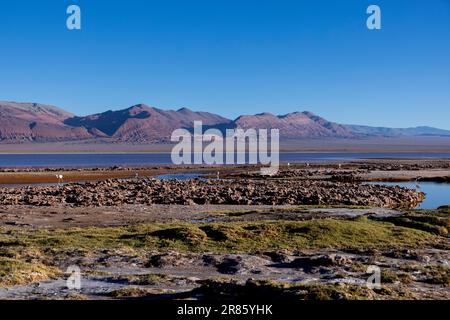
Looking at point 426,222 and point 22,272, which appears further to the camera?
point 426,222

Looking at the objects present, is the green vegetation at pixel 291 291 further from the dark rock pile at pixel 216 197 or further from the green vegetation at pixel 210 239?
the dark rock pile at pixel 216 197

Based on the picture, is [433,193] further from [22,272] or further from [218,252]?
[22,272]

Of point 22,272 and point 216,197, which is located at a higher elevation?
point 22,272

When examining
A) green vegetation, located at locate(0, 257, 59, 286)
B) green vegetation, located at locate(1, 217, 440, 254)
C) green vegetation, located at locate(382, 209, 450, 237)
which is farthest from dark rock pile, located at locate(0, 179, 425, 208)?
green vegetation, located at locate(0, 257, 59, 286)

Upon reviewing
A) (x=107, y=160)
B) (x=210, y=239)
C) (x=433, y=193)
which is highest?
(x=210, y=239)

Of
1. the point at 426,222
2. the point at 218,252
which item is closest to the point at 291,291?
the point at 218,252

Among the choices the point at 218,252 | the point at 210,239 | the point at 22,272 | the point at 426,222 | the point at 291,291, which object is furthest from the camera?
the point at 426,222

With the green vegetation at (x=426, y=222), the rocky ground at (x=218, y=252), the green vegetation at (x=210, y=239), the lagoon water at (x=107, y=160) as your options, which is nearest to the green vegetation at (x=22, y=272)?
the rocky ground at (x=218, y=252)

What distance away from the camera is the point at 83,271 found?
15578 millimetres

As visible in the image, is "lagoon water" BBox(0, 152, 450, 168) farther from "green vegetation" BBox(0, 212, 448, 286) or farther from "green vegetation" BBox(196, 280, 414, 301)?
"green vegetation" BBox(196, 280, 414, 301)

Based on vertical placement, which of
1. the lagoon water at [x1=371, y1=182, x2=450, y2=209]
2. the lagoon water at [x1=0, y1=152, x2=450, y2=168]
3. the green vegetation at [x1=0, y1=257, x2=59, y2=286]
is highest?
the green vegetation at [x1=0, y1=257, x2=59, y2=286]
